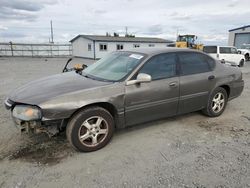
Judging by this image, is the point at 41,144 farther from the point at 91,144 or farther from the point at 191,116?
the point at 191,116

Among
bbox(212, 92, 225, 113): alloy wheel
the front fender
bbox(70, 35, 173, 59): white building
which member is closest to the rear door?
bbox(212, 92, 225, 113): alloy wheel

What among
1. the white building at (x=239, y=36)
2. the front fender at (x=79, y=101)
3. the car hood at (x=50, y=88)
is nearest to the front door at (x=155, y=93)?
the front fender at (x=79, y=101)

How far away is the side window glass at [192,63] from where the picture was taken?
13.8 feet

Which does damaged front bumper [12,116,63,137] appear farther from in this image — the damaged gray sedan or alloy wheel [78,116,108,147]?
alloy wheel [78,116,108,147]

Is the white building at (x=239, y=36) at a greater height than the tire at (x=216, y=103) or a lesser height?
greater

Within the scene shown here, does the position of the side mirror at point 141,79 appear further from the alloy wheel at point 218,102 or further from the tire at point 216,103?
the alloy wheel at point 218,102

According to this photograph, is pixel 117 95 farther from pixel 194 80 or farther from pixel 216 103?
pixel 216 103

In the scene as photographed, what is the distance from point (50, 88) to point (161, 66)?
1.95 metres

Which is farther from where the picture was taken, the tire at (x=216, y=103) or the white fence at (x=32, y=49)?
the white fence at (x=32, y=49)

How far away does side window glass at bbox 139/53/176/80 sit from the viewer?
376cm

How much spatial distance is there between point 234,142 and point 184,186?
1664 millimetres

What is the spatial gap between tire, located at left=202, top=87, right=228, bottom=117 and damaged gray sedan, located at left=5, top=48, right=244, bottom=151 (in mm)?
22

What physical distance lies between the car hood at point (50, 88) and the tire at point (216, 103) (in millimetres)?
2485

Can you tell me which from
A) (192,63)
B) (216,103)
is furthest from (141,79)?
(216,103)
